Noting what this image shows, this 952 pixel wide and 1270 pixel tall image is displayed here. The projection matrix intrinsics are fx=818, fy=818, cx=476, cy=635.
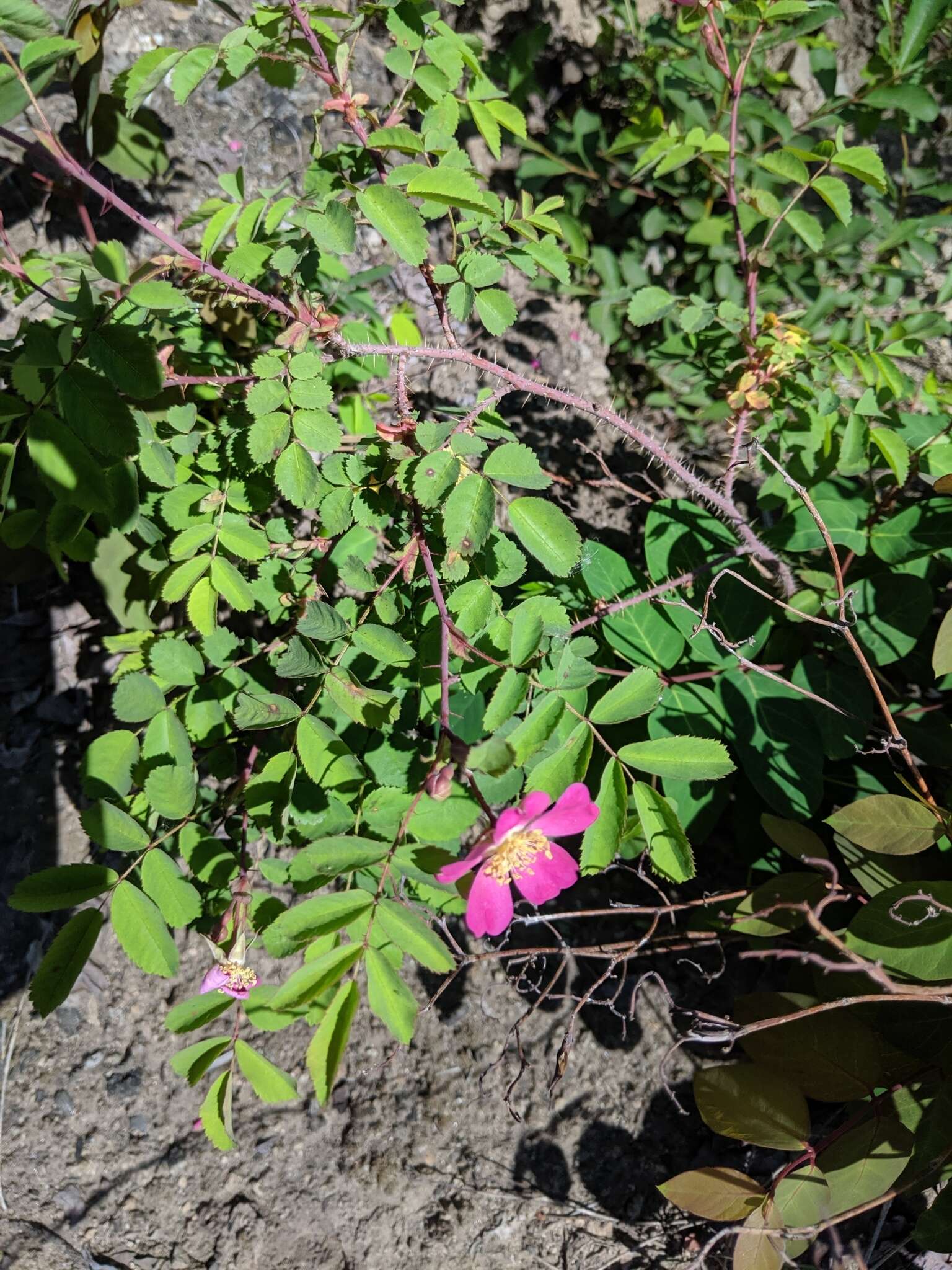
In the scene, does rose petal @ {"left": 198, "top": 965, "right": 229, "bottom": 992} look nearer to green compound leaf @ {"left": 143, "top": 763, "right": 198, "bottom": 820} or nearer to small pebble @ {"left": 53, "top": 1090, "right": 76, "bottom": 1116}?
green compound leaf @ {"left": 143, "top": 763, "right": 198, "bottom": 820}

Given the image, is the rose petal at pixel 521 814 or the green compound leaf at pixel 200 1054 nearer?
the rose petal at pixel 521 814

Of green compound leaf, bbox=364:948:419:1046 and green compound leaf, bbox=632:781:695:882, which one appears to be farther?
green compound leaf, bbox=632:781:695:882

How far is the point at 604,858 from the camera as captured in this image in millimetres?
1179

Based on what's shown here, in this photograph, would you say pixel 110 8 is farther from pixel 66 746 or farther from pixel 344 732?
pixel 66 746

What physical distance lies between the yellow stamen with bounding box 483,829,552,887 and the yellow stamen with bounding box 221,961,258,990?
15.9 inches

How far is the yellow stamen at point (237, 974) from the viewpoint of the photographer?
1.16 metres

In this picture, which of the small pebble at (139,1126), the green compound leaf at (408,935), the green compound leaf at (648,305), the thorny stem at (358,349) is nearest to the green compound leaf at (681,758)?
the green compound leaf at (408,935)

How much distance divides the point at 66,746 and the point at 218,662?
2.64ft

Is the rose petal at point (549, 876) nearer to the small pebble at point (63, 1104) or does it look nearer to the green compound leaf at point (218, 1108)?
the green compound leaf at point (218, 1108)

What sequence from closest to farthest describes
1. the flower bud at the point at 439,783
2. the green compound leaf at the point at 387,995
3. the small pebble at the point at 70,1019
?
1. the flower bud at the point at 439,783
2. the green compound leaf at the point at 387,995
3. the small pebble at the point at 70,1019

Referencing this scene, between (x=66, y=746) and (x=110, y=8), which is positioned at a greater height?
(x=110, y=8)

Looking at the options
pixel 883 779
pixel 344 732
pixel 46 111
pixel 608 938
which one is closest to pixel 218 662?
pixel 344 732

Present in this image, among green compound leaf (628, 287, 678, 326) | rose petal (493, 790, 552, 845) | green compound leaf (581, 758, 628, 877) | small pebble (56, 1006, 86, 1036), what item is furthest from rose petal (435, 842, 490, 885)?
small pebble (56, 1006, 86, 1036)

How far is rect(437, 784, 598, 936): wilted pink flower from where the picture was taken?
3.45 feet
